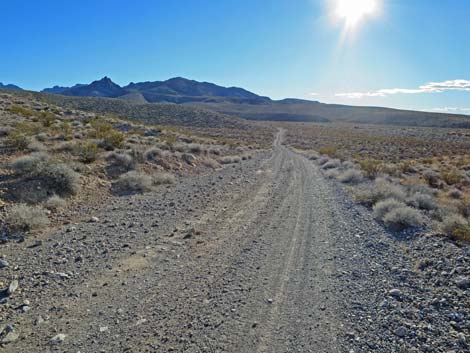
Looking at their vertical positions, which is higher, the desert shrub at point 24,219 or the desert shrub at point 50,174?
the desert shrub at point 50,174

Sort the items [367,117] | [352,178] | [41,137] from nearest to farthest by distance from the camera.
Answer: [41,137] → [352,178] → [367,117]

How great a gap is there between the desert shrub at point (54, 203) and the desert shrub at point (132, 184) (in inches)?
107

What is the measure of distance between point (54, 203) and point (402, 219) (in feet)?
31.1

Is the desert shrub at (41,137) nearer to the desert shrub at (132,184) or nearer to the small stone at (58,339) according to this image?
the desert shrub at (132,184)

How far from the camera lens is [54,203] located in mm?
8219

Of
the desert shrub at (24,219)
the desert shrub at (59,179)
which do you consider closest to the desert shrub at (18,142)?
the desert shrub at (59,179)

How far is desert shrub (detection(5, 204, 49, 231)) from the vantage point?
6.85m

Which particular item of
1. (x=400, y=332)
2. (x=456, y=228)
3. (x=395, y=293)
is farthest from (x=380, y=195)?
(x=400, y=332)

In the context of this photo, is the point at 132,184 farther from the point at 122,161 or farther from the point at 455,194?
the point at 455,194

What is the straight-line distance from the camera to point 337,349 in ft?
12.4

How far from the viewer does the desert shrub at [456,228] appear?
6.84 metres

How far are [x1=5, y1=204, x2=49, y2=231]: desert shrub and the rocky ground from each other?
0.48 meters

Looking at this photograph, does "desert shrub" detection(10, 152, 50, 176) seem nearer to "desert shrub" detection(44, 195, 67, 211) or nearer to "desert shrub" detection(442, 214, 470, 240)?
"desert shrub" detection(44, 195, 67, 211)

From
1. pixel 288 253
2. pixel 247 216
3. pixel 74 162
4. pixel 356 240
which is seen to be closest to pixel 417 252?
pixel 356 240
